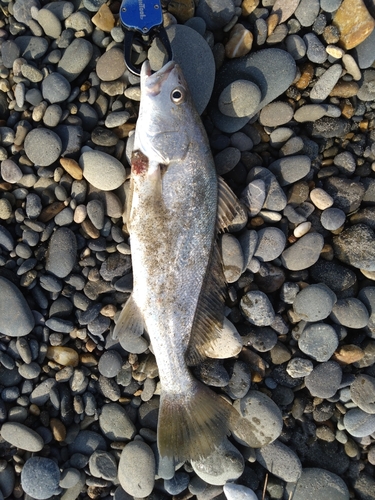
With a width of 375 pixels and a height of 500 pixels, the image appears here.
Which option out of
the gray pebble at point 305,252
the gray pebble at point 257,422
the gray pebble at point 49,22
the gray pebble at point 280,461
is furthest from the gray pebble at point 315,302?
the gray pebble at point 49,22

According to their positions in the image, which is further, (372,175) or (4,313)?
(372,175)

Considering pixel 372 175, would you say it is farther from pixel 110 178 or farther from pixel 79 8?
pixel 79 8

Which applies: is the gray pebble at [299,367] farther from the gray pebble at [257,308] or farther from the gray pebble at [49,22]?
the gray pebble at [49,22]

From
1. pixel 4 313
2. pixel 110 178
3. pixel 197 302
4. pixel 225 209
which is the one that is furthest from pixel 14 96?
pixel 197 302

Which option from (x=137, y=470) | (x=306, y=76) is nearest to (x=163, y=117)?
(x=306, y=76)

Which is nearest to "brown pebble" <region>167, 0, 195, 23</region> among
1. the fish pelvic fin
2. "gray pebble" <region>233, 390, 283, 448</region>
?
the fish pelvic fin

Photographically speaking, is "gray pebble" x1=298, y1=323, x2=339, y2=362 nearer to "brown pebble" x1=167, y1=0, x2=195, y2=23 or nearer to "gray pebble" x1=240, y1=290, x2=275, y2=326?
"gray pebble" x1=240, y1=290, x2=275, y2=326
